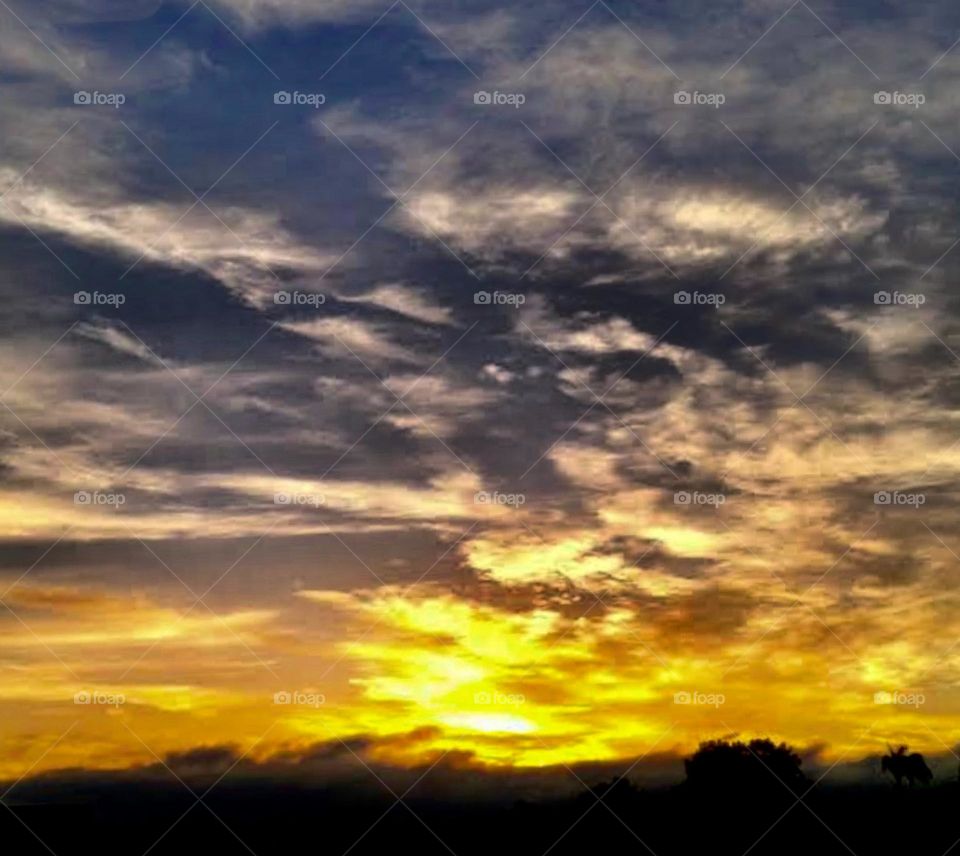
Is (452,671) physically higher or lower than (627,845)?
higher

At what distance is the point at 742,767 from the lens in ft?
68.7

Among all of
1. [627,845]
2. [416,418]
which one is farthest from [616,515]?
[627,845]

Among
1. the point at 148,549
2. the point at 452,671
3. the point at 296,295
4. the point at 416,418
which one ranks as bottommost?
the point at 452,671

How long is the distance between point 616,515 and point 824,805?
524cm

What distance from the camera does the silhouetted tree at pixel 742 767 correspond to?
68.4 feet

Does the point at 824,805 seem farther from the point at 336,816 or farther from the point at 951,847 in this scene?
the point at 336,816

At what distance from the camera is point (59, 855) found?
67.3 feet

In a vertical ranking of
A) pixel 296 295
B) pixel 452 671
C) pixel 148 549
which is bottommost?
pixel 452 671

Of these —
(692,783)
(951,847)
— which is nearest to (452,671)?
(692,783)

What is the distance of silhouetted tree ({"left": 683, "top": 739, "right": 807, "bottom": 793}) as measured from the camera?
68.4ft

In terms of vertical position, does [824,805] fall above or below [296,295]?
below

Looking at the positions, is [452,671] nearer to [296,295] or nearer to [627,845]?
[627,845]

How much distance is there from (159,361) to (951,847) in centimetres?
1367

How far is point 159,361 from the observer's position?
2114cm
